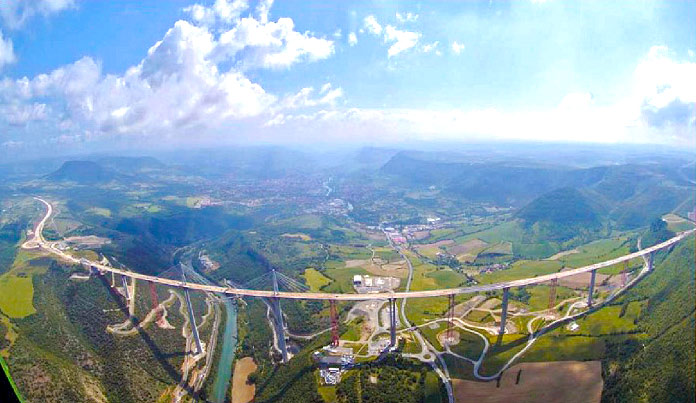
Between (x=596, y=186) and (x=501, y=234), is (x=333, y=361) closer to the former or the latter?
(x=501, y=234)

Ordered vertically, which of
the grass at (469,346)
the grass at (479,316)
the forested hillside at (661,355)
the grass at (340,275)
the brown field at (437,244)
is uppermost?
the forested hillside at (661,355)

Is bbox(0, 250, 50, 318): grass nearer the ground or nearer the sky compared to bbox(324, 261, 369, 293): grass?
nearer the sky

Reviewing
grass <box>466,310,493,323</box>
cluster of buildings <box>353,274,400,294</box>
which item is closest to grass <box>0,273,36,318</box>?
cluster of buildings <box>353,274,400,294</box>

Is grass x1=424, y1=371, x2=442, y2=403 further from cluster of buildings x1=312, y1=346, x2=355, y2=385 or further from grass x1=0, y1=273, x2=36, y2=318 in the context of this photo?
grass x1=0, y1=273, x2=36, y2=318

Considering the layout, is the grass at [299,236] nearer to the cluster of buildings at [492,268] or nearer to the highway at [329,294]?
the highway at [329,294]

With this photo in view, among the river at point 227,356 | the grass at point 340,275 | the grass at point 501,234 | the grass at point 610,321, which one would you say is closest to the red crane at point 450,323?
the grass at point 610,321

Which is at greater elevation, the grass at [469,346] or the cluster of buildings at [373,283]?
the grass at [469,346]

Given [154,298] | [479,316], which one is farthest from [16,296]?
[479,316]
